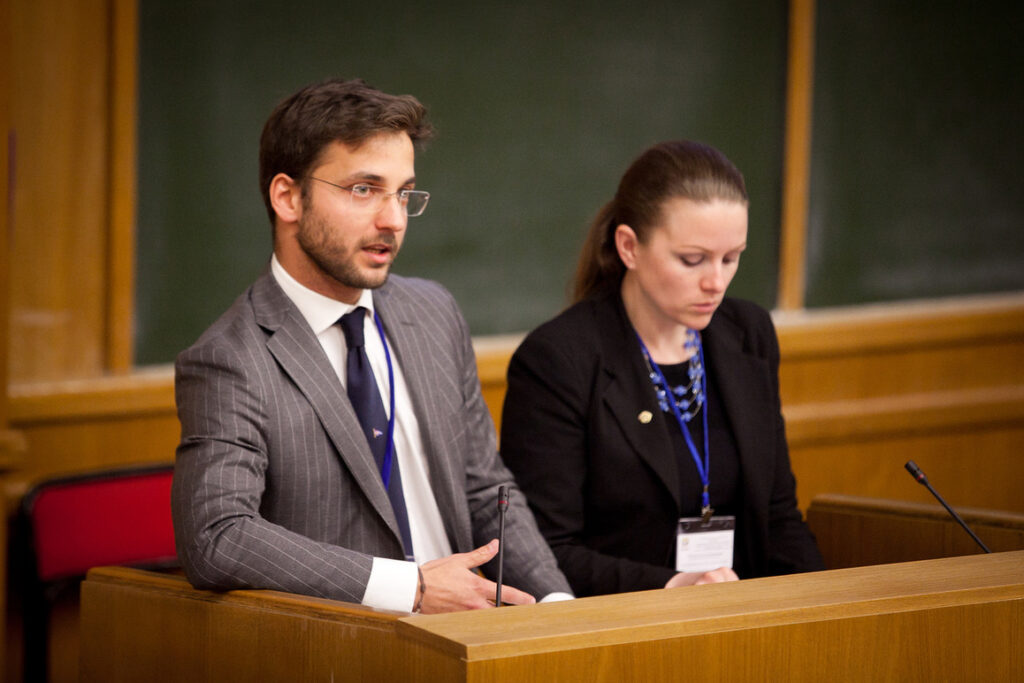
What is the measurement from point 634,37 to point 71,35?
186 centimetres

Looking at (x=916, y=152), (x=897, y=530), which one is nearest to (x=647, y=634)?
(x=897, y=530)

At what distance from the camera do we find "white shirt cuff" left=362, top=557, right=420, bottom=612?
2039 mm

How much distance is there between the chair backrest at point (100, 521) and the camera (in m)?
3.13

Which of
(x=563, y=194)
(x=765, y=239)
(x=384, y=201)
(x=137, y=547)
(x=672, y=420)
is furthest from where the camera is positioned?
(x=765, y=239)

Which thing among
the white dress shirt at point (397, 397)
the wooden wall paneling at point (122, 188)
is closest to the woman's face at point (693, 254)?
the white dress shirt at point (397, 397)

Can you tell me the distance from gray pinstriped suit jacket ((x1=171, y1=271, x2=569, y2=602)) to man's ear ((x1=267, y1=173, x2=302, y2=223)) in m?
0.12

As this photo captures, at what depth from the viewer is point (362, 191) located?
223 centimetres

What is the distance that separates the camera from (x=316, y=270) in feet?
7.43

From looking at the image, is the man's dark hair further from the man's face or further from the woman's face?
the woman's face

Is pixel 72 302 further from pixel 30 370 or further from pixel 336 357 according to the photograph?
pixel 336 357

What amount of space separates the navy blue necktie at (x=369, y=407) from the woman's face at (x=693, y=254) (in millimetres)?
673

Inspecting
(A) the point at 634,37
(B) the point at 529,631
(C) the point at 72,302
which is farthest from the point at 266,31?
(B) the point at 529,631

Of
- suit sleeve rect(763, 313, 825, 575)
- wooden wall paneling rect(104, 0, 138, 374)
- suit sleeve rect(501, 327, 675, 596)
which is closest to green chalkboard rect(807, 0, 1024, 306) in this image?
suit sleeve rect(763, 313, 825, 575)

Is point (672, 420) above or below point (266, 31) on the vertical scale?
below
